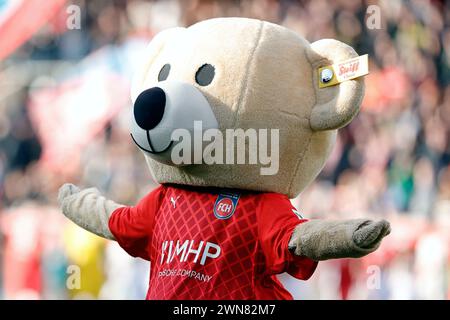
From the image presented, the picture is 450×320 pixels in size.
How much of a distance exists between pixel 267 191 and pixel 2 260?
10.1 feet

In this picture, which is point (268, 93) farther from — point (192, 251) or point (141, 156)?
point (141, 156)

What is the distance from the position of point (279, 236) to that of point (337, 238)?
180 millimetres

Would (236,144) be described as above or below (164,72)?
below

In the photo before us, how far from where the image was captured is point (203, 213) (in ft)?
7.25

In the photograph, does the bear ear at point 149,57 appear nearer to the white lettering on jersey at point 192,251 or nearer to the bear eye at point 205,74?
the bear eye at point 205,74

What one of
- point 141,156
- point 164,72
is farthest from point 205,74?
point 141,156

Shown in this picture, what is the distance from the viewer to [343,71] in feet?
7.14

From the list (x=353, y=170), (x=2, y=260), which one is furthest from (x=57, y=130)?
(x=353, y=170)

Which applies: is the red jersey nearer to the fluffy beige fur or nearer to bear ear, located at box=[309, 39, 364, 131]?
the fluffy beige fur

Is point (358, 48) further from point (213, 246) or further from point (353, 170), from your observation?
point (213, 246)

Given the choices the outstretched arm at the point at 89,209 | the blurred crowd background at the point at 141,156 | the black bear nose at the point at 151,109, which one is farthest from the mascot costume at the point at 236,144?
the blurred crowd background at the point at 141,156

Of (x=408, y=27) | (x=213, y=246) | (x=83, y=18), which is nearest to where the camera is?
(x=213, y=246)

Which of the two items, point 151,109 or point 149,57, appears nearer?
point 151,109

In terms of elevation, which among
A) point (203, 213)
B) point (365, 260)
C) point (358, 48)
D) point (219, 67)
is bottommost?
point (365, 260)
